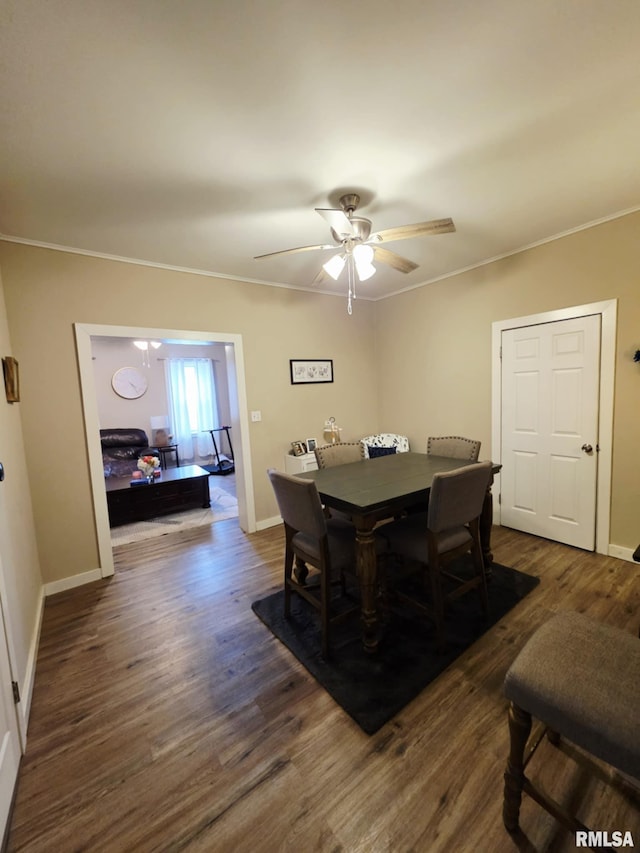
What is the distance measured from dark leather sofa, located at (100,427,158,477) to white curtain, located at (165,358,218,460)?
A: 78 centimetres

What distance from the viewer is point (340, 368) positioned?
13.9 ft

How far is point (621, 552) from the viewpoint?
8.70 feet

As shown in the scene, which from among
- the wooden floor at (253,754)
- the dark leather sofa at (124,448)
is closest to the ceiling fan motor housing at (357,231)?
the wooden floor at (253,754)

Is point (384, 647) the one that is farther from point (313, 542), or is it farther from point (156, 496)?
point (156, 496)

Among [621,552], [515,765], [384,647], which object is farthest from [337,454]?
[621,552]

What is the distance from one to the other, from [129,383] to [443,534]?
20.6 ft

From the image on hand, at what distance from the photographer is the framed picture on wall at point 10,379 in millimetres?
2068

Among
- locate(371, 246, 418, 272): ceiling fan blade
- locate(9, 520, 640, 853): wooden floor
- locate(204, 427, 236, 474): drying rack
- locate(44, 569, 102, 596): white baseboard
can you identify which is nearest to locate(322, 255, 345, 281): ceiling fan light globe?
locate(371, 246, 418, 272): ceiling fan blade

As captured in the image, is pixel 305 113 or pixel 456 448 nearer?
pixel 305 113

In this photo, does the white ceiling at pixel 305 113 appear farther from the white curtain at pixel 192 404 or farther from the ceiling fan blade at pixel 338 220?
Answer: the white curtain at pixel 192 404

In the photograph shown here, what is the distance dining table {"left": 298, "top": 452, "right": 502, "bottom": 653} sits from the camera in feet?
5.79

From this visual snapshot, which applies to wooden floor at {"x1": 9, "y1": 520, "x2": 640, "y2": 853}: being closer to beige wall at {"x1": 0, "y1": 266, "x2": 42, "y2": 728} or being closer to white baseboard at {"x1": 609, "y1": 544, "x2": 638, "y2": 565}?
beige wall at {"x1": 0, "y1": 266, "x2": 42, "y2": 728}

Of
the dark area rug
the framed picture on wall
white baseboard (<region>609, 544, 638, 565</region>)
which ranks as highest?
the framed picture on wall

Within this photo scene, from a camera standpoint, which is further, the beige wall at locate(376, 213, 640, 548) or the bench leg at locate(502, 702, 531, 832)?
the beige wall at locate(376, 213, 640, 548)
